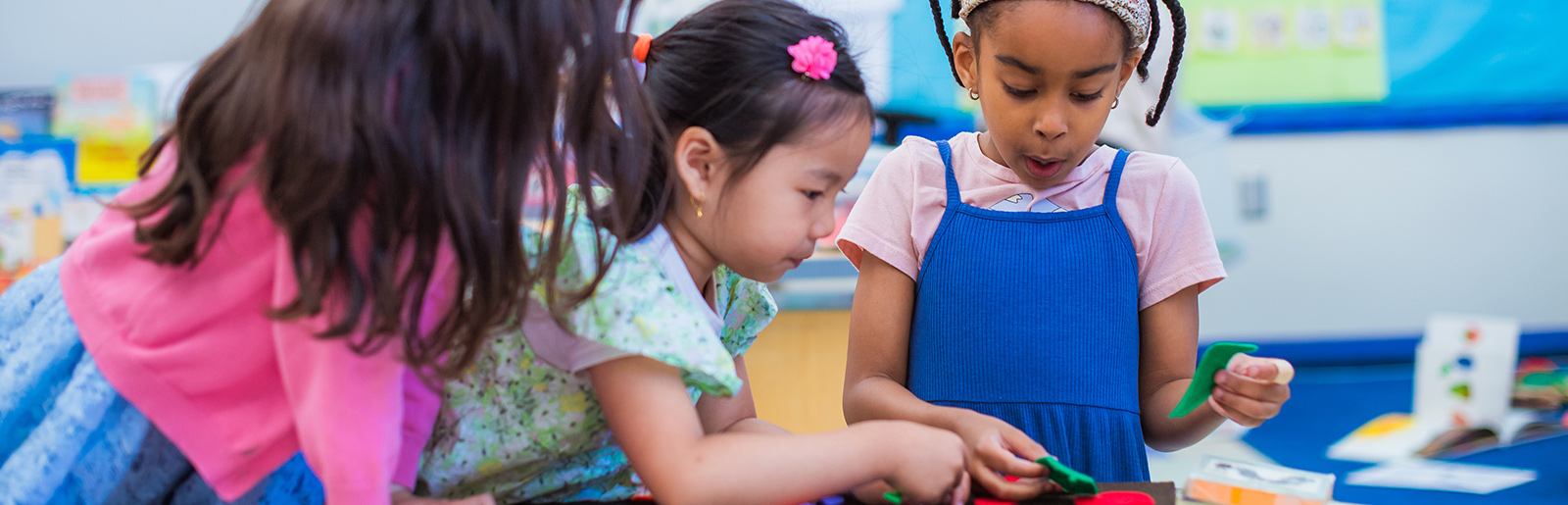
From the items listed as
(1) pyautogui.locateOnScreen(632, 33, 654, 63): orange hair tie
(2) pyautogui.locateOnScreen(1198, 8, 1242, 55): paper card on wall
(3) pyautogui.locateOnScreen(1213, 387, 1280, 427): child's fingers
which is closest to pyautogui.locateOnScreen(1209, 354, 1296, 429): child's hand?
(3) pyautogui.locateOnScreen(1213, 387, 1280, 427): child's fingers

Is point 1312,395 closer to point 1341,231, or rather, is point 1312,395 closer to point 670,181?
point 1341,231

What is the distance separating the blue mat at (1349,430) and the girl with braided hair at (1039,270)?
115cm

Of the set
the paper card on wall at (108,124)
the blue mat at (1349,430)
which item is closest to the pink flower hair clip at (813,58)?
the blue mat at (1349,430)

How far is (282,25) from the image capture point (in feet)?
1.68

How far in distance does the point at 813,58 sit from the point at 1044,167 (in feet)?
0.74

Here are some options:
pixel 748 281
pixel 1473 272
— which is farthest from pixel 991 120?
pixel 1473 272

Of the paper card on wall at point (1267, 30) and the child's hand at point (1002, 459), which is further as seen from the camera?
the paper card on wall at point (1267, 30)

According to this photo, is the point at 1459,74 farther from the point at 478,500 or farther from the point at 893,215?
the point at 478,500

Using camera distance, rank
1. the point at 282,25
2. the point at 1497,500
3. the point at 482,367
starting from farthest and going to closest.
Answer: the point at 1497,500, the point at 482,367, the point at 282,25

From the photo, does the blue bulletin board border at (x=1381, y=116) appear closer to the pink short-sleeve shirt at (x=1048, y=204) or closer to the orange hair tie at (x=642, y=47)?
the pink short-sleeve shirt at (x=1048, y=204)

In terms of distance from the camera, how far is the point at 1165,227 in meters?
0.82

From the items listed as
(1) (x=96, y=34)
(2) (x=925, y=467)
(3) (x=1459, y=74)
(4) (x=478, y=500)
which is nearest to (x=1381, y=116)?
(3) (x=1459, y=74)

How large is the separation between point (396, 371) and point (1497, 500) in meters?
1.87

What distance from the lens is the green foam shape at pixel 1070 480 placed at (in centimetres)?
57
